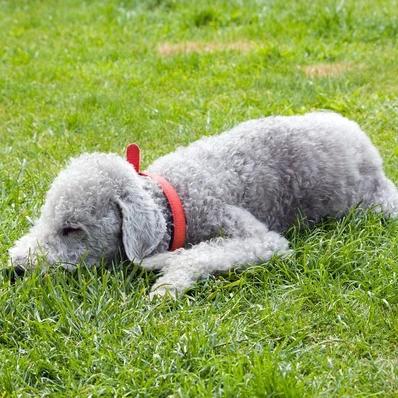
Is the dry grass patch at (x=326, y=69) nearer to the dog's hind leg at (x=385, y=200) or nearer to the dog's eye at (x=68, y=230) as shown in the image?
the dog's hind leg at (x=385, y=200)

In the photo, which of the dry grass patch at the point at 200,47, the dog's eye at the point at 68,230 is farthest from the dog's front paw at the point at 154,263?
the dry grass patch at the point at 200,47

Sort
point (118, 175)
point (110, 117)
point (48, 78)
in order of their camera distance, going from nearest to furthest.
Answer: point (118, 175) → point (110, 117) → point (48, 78)

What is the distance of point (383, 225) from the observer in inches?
197

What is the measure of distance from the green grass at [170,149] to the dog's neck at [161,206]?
0.22m

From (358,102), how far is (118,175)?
363cm

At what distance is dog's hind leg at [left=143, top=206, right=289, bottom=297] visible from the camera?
4203mm

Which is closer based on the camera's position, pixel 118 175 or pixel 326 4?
pixel 118 175

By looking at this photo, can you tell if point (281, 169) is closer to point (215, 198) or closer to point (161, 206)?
point (215, 198)

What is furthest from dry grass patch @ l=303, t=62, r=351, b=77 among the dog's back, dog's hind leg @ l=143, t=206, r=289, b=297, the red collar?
the red collar

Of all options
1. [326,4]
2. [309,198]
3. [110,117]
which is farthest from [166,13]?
[309,198]

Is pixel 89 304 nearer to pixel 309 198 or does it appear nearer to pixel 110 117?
pixel 309 198

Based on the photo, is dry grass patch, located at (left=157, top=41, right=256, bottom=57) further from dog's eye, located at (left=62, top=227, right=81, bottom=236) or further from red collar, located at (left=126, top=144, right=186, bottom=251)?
dog's eye, located at (left=62, top=227, right=81, bottom=236)

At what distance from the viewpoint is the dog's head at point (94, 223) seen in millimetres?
4266

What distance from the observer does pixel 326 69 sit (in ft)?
27.6
